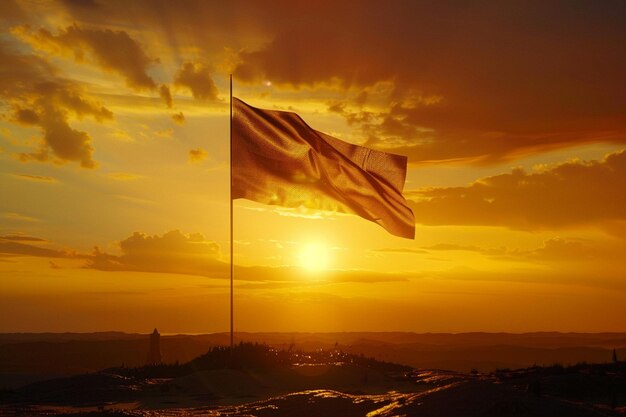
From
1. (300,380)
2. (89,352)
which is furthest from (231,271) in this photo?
(89,352)

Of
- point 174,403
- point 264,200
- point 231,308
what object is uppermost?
point 264,200

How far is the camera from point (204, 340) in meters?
80.1

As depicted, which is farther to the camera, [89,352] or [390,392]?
[89,352]

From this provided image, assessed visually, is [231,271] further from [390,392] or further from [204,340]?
[204,340]

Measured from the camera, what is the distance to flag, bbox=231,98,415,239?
2436 cm

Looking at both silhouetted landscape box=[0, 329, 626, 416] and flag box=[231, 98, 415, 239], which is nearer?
silhouetted landscape box=[0, 329, 626, 416]

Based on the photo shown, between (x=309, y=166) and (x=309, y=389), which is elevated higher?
(x=309, y=166)

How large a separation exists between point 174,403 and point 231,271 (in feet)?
17.0

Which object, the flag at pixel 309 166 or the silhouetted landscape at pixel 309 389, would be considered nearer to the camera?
the silhouetted landscape at pixel 309 389

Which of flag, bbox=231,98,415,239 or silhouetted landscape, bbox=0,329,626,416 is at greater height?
flag, bbox=231,98,415,239

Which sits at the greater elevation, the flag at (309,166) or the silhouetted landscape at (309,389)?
the flag at (309,166)

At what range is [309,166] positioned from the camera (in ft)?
80.3

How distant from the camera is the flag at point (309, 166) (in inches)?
959

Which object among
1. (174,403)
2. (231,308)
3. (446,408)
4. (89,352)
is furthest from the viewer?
(89,352)
